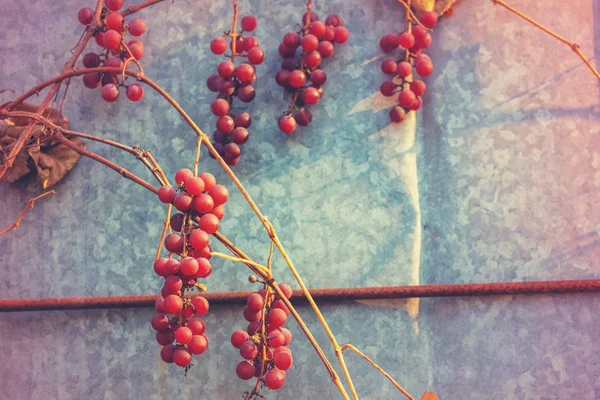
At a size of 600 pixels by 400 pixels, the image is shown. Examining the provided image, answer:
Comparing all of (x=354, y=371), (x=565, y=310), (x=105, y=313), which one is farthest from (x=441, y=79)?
(x=105, y=313)

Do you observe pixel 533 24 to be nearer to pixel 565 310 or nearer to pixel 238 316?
pixel 565 310

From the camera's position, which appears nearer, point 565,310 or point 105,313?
point 565,310

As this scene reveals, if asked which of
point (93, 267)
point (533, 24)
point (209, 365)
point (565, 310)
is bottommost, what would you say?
point (565, 310)

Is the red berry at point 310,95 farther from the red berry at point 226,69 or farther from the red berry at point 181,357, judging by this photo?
the red berry at point 181,357

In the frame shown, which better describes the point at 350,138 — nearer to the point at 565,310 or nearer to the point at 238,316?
the point at 238,316

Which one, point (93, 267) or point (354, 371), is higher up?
point (93, 267)

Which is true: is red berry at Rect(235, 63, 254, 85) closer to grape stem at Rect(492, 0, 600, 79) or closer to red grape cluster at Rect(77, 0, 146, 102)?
red grape cluster at Rect(77, 0, 146, 102)
